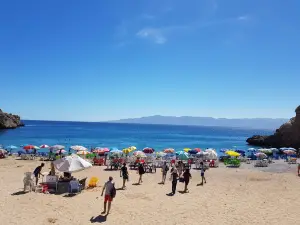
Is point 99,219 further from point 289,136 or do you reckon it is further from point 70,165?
point 289,136

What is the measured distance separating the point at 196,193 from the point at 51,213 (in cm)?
750

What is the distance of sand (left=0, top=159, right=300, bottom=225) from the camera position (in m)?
10.1

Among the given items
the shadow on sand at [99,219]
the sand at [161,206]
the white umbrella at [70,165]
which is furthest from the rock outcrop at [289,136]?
the shadow on sand at [99,219]

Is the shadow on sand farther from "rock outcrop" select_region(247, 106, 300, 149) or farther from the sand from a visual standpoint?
"rock outcrop" select_region(247, 106, 300, 149)

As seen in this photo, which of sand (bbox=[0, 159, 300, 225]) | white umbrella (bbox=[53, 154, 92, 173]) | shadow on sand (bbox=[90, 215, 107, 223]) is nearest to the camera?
shadow on sand (bbox=[90, 215, 107, 223])

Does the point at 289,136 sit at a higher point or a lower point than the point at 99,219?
higher

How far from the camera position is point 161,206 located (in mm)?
12000

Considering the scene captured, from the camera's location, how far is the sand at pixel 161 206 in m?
10.1

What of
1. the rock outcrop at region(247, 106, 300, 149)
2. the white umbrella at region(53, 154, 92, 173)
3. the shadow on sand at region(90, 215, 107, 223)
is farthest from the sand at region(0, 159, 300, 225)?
the rock outcrop at region(247, 106, 300, 149)

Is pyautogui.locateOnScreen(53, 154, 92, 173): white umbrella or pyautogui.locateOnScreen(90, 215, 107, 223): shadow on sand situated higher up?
pyautogui.locateOnScreen(53, 154, 92, 173): white umbrella

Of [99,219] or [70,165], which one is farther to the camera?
[70,165]

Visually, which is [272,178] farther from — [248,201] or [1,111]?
[1,111]

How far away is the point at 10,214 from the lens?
10109 mm

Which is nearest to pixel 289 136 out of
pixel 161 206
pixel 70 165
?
pixel 161 206
